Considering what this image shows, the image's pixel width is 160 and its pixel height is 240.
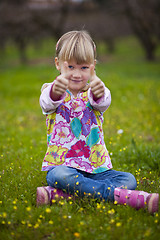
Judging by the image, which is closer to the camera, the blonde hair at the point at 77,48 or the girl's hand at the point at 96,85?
the girl's hand at the point at 96,85

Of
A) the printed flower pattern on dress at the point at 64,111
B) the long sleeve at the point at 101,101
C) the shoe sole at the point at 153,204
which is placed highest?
the long sleeve at the point at 101,101

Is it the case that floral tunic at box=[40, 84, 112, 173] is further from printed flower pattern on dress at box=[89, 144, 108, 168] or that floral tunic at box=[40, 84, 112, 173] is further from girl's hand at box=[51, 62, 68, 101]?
girl's hand at box=[51, 62, 68, 101]

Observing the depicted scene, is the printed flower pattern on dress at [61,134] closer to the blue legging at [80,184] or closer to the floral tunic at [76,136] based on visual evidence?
the floral tunic at [76,136]

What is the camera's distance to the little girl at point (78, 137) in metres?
2.98

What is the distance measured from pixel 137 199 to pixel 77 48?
1663 millimetres

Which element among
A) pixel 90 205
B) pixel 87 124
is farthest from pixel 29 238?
pixel 87 124

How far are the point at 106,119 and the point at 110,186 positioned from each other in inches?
155

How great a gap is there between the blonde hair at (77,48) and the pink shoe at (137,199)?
1425 millimetres

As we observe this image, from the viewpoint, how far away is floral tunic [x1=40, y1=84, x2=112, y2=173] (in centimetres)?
318

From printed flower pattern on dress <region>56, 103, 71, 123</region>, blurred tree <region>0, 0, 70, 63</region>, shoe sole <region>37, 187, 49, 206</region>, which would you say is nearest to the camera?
shoe sole <region>37, 187, 49, 206</region>

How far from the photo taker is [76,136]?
3.24 metres

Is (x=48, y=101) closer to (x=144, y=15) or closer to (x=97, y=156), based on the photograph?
(x=97, y=156)

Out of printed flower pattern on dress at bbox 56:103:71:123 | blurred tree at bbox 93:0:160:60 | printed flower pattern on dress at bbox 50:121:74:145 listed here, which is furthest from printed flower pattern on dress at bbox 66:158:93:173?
blurred tree at bbox 93:0:160:60

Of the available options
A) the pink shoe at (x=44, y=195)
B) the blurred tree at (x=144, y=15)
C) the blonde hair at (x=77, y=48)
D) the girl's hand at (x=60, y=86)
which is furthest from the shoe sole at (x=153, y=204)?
the blurred tree at (x=144, y=15)
